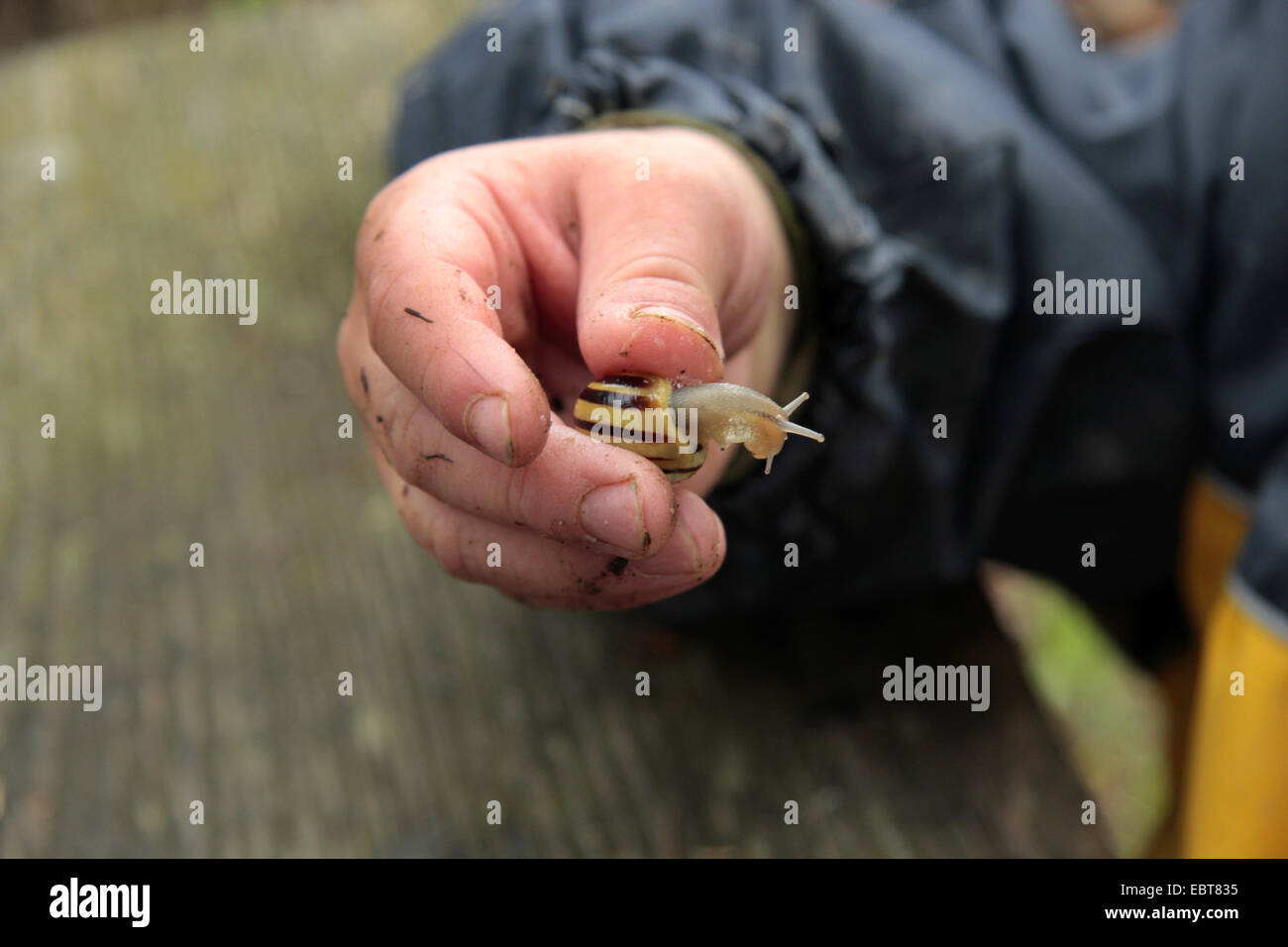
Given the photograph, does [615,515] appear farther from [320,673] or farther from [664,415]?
[320,673]

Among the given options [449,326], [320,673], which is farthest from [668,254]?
[320,673]

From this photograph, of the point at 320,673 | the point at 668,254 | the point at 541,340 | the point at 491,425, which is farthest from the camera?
the point at 320,673

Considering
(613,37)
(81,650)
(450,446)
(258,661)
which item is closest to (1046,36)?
(613,37)

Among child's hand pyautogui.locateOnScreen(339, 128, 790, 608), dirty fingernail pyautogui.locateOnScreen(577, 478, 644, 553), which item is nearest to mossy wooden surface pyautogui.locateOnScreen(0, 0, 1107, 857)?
child's hand pyautogui.locateOnScreen(339, 128, 790, 608)

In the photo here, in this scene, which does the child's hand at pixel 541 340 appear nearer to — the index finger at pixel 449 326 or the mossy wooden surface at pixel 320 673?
the index finger at pixel 449 326

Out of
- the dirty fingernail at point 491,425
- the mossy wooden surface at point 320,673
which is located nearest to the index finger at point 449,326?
the dirty fingernail at point 491,425
